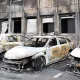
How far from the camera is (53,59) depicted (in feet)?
30.9

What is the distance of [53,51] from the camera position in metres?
9.38

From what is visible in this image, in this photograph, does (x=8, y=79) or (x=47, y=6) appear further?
(x=47, y=6)

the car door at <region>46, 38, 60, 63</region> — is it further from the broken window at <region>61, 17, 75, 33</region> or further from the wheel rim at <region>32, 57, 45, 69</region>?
the broken window at <region>61, 17, 75, 33</region>

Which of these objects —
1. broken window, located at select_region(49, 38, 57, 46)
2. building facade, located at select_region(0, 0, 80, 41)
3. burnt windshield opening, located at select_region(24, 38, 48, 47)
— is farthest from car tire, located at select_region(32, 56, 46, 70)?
building facade, located at select_region(0, 0, 80, 41)

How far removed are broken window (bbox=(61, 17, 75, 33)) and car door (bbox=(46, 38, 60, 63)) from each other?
6.19m

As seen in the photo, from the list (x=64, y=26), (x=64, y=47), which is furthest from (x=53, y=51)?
(x=64, y=26)

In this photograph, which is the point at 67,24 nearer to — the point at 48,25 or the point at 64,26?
the point at 64,26

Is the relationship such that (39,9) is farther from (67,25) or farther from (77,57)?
(77,57)

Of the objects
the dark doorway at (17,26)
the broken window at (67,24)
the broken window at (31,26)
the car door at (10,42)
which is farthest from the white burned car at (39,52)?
the dark doorway at (17,26)

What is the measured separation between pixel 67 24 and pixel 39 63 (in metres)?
8.37

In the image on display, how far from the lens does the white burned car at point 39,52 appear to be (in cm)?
827

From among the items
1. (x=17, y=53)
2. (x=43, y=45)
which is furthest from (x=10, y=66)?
(x=43, y=45)

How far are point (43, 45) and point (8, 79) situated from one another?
2.82 m

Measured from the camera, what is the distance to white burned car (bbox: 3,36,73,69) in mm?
8273
